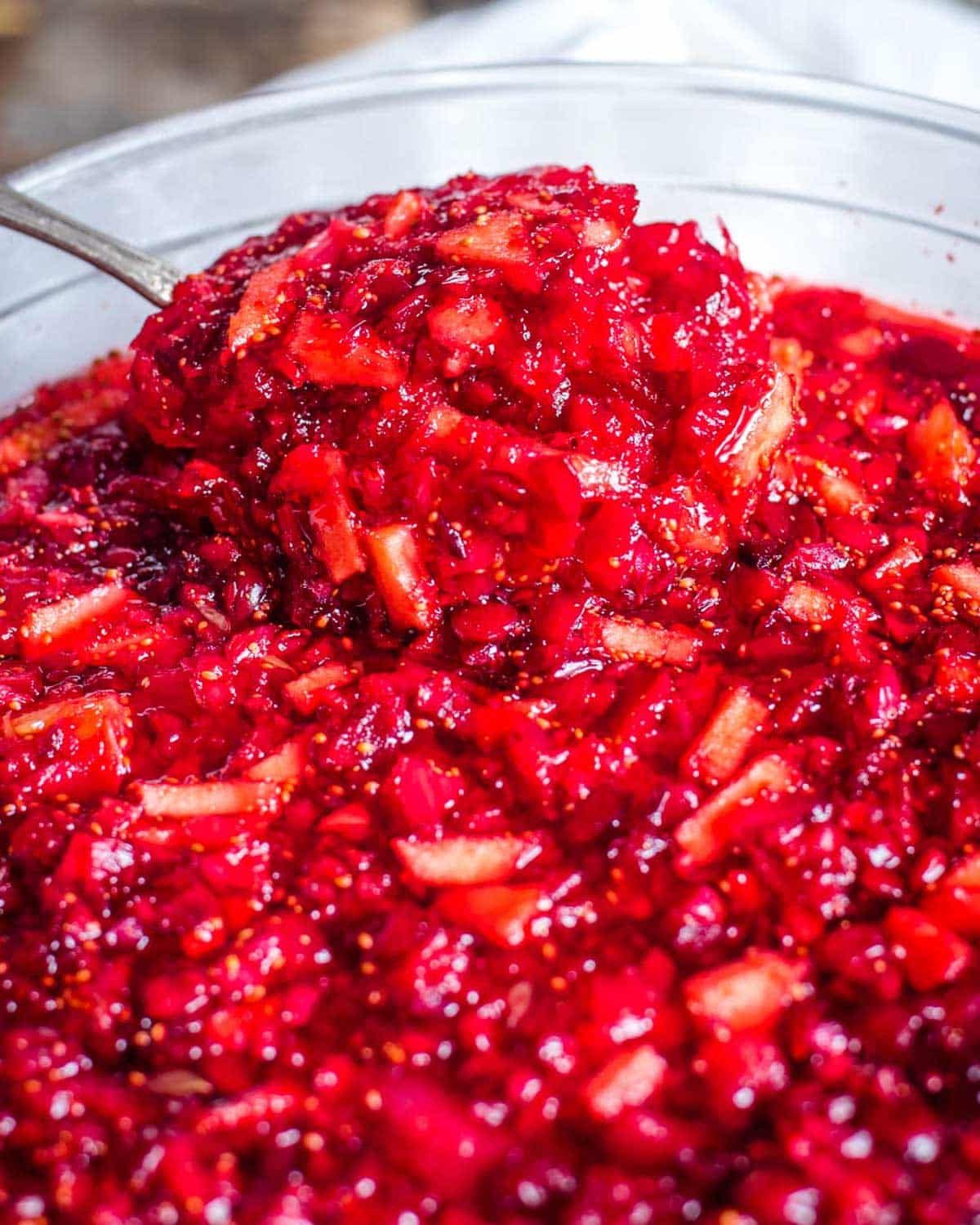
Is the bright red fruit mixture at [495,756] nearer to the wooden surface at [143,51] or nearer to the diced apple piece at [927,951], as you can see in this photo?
the diced apple piece at [927,951]

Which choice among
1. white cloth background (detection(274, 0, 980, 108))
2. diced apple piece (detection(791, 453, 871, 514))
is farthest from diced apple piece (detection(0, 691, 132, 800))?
white cloth background (detection(274, 0, 980, 108))

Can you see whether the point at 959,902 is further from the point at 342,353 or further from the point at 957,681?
the point at 342,353

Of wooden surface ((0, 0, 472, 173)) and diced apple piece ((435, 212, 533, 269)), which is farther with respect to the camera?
wooden surface ((0, 0, 472, 173))

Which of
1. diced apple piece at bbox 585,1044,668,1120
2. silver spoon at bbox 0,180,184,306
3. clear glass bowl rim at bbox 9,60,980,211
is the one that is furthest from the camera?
clear glass bowl rim at bbox 9,60,980,211

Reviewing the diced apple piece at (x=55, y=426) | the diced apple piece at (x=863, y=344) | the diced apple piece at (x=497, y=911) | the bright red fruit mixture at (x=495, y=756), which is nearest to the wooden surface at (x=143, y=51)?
the diced apple piece at (x=55, y=426)

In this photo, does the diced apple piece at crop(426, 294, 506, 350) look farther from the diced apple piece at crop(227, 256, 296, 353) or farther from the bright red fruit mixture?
the diced apple piece at crop(227, 256, 296, 353)

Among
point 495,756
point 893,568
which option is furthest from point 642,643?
point 893,568

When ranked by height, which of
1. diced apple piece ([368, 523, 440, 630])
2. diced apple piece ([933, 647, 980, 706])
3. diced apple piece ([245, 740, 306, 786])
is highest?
diced apple piece ([368, 523, 440, 630])
